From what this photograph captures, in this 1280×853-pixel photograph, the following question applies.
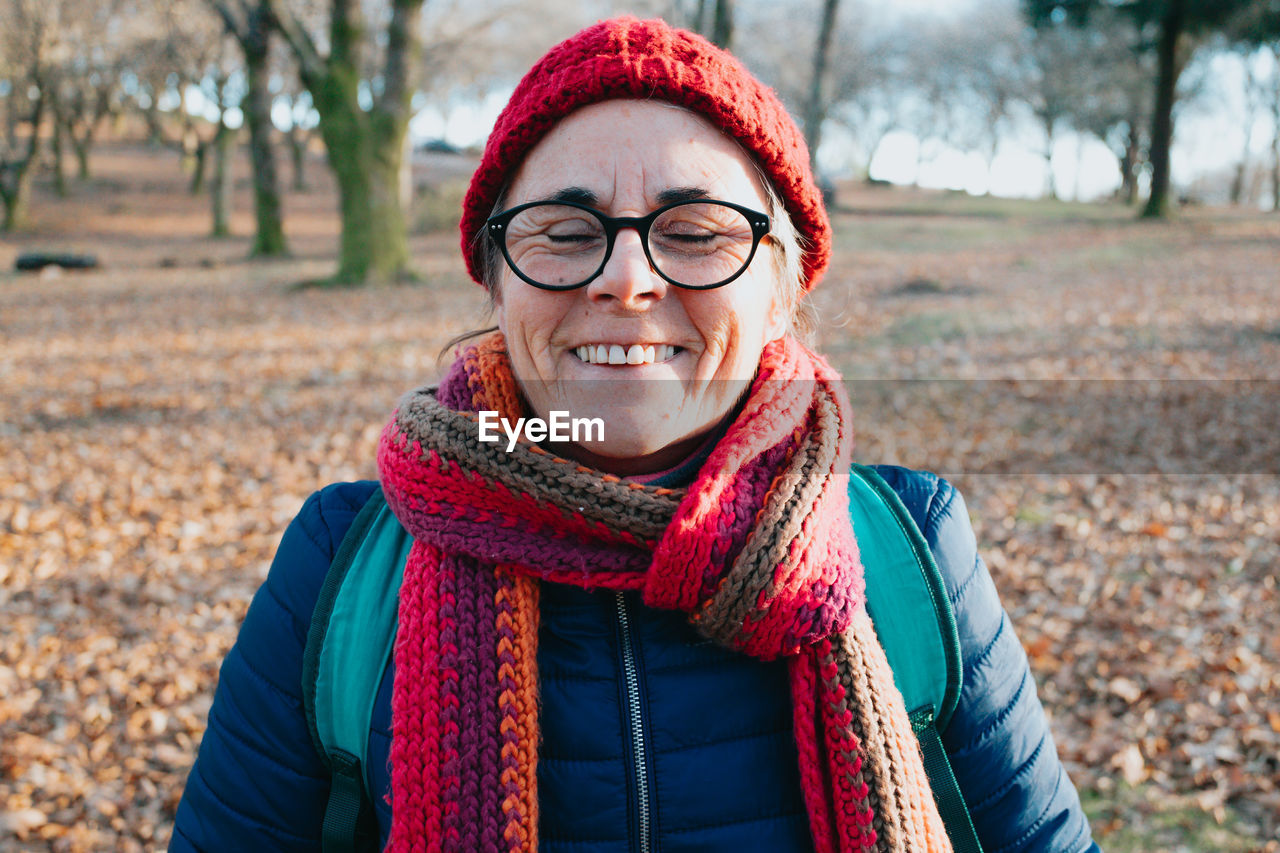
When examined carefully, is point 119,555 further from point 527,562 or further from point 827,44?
point 827,44

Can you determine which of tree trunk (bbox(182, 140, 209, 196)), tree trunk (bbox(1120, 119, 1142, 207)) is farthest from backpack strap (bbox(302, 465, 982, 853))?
tree trunk (bbox(1120, 119, 1142, 207))

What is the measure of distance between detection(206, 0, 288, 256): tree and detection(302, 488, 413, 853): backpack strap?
A: 16.7 meters

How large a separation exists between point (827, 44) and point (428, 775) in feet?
65.1

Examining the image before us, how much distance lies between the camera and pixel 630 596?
1.70 meters

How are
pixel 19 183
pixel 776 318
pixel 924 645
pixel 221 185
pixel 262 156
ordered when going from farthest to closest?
pixel 19 183
pixel 221 185
pixel 262 156
pixel 776 318
pixel 924 645

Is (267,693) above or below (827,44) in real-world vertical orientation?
below

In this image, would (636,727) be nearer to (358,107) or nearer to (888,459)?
(888,459)

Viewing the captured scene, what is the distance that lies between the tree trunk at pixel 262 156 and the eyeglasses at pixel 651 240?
18.0 m

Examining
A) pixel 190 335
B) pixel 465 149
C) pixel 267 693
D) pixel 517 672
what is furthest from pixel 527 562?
pixel 465 149

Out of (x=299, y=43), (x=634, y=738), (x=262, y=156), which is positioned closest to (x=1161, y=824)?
(x=634, y=738)

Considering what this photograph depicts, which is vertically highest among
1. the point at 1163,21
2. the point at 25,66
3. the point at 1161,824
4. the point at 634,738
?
the point at 1163,21

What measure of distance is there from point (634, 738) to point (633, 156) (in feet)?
3.63

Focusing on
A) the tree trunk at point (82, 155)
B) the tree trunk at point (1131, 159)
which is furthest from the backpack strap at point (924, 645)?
the tree trunk at point (1131, 159)

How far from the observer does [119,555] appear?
5.43 m
